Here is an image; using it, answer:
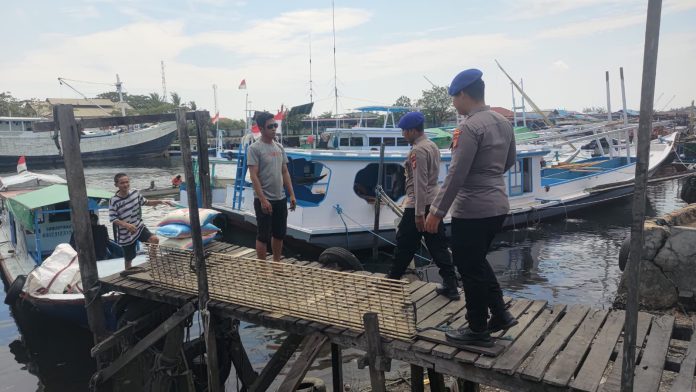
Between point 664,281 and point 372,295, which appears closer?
point 372,295

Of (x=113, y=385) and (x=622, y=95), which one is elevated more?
(x=622, y=95)

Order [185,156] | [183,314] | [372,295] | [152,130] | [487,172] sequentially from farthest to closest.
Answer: [152,130], [183,314], [185,156], [372,295], [487,172]

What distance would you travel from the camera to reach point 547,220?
16.9 metres

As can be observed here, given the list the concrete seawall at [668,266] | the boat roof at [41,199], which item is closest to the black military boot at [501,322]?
the concrete seawall at [668,266]

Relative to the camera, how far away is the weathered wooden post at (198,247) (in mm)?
4957

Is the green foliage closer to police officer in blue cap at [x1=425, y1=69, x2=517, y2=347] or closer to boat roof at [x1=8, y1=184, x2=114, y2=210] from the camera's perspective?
boat roof at [x1=8, y1=184, x2=114, y2=210]

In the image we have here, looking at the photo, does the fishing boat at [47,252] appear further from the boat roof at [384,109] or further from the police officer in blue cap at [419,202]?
the boat roof at [384,109]

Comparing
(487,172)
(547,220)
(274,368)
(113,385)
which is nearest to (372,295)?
(487,172)

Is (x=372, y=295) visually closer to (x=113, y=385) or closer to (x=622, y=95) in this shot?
(x=113, y=385)

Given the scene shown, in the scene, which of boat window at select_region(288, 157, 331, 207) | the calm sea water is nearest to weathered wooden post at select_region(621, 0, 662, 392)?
the calm sea water

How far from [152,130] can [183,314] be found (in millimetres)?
48168

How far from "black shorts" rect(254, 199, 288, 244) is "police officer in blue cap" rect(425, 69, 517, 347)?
8.68 ft

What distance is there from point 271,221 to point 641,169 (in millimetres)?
4188

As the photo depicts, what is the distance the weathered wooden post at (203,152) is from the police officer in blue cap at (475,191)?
3375 millimetres
